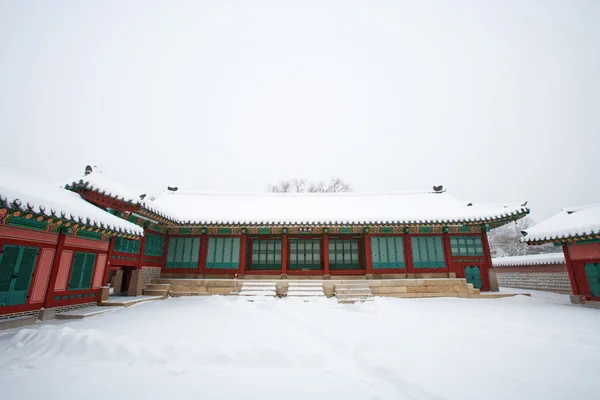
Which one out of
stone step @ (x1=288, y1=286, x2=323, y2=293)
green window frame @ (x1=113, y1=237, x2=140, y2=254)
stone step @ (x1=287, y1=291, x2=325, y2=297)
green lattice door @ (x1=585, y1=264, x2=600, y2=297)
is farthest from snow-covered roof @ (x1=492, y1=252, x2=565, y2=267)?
green window frame @ (x1=113, y1=237, x2=140, y2=254)

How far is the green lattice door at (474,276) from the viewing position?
14547mm

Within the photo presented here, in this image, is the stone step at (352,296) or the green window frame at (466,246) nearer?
the stone step at (352,296)

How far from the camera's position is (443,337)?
6301 mm

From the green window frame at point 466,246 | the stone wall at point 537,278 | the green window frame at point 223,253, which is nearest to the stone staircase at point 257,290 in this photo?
the green window frame at point 223,253

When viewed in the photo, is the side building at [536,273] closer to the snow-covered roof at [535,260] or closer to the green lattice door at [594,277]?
the snow-covered roof at [535,260]

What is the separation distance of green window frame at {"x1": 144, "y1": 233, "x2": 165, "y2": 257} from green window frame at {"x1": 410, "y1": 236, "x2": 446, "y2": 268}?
14.0 meters

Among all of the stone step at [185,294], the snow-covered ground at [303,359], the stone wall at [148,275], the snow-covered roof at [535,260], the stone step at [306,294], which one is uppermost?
the snow-covered roof at [535,260]

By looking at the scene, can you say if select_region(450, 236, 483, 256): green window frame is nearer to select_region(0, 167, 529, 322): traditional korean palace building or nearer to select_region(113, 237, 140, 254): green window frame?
select_region(0, 167, 529, 322): traditional korean palace building

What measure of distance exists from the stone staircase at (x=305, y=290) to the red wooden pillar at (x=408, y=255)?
5103mm

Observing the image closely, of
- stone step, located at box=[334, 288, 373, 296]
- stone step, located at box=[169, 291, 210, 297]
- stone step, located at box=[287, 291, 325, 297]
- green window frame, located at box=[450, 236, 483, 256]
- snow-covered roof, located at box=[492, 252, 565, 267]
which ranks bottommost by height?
stone step, located at box=[169, 291, 210, 297]

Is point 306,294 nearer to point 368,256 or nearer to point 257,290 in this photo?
point 257,290

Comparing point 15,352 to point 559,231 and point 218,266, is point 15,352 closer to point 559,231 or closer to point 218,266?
point 218,266

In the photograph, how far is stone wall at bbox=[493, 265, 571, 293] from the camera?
16625 mm

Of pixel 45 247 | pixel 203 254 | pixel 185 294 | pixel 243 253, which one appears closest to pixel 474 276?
pixel 243 253
